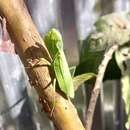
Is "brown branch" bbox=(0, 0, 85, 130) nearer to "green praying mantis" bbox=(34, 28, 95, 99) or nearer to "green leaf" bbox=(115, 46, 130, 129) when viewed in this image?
"green praying mantis" bbox=(34, 28, 95, 99)

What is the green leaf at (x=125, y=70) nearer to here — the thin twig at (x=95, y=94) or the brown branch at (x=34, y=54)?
the thin twig at (x=95, y=94)

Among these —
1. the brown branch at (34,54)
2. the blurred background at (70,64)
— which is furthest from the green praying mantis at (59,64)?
the blurred background at (70,64)

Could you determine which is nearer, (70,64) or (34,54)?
(34,54)

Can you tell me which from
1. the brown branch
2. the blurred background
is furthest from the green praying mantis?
the blurred background

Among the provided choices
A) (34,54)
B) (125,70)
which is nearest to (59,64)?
(34,54)

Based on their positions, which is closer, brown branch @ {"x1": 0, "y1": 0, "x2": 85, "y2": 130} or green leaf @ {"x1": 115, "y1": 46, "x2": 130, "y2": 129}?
brown branch @ {"x1": 0, "y1": 0, "x2": 85, "y2": 130}

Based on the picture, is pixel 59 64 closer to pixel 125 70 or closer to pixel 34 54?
pixel 34 54
